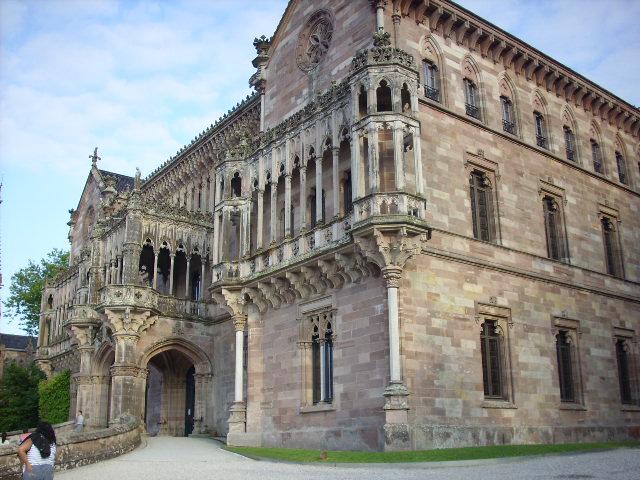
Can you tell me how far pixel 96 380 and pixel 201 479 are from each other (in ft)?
78.0

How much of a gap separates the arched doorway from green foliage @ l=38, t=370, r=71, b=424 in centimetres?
864

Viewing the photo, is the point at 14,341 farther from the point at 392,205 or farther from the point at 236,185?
the point at 392,205

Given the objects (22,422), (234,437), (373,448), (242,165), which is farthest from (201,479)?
(22,422)

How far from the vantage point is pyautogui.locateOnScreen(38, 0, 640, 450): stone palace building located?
71.7 ft

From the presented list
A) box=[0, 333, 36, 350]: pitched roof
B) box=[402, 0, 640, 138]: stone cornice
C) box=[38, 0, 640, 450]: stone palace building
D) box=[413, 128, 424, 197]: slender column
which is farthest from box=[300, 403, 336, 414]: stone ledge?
box=[0, 333, 36, 350]: pitched roof

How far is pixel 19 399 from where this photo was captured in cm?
4791

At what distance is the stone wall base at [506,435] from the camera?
20.6 m

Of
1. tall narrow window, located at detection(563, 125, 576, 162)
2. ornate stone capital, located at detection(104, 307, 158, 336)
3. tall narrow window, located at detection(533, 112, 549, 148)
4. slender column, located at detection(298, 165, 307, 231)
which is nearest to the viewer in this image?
slender column, located at detection(298, 165, 307, 231)

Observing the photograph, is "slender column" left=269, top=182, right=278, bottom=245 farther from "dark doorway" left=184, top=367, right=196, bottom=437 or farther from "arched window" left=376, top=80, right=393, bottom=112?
"dark doorway" left=184, top=367, right=196, bottom=437

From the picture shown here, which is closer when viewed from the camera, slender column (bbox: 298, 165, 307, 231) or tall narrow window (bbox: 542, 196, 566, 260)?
slender column (bbox: 298, 165, 307, 231)

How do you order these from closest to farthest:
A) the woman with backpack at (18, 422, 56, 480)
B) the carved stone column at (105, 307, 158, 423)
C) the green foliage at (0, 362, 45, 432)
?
the woman with backpack at (18, 422, 56, 480)
the carved stone column at (105, 307, 158, 423)
the green foliage at (0, 362, 45, 432)

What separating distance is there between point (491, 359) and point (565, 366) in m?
4.79

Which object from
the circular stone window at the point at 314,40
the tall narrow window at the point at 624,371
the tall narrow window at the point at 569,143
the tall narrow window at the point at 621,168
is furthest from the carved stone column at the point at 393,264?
the tall narrow window at the point at 621,168

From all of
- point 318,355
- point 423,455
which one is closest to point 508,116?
point 318,355
